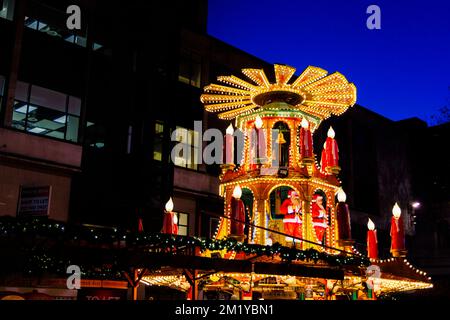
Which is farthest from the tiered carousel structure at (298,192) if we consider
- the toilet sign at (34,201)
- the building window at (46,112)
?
the building window at (46,112)

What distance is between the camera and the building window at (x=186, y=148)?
26766 mm

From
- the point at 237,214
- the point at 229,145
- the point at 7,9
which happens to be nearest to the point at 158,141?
the point at 7,9

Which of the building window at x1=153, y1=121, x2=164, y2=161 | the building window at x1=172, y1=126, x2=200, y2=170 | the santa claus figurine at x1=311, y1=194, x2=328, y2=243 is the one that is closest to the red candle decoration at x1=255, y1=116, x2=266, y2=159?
the santa claus figurine at x1=311, y1=194, x2=328, y2=243

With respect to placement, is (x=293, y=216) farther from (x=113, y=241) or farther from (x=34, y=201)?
(x=34, y=201)

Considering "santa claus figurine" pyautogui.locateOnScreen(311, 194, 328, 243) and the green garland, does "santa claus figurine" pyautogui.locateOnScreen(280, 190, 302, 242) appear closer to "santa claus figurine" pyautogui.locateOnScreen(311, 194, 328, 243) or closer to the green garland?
"santa claus figurine" pyautogui.locateOnScreen(311, 194, 328, 243)

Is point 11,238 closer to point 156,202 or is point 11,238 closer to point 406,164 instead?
point 156,202

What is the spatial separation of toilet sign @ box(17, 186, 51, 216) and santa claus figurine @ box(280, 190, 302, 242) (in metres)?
9.67

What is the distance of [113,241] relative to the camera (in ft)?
31.7

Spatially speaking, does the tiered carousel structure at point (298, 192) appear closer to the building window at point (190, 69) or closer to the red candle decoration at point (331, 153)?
the red candle decoration at point (331, 153)

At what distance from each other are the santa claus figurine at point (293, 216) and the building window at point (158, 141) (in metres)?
12.4

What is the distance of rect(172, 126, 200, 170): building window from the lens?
2677 centimetres
